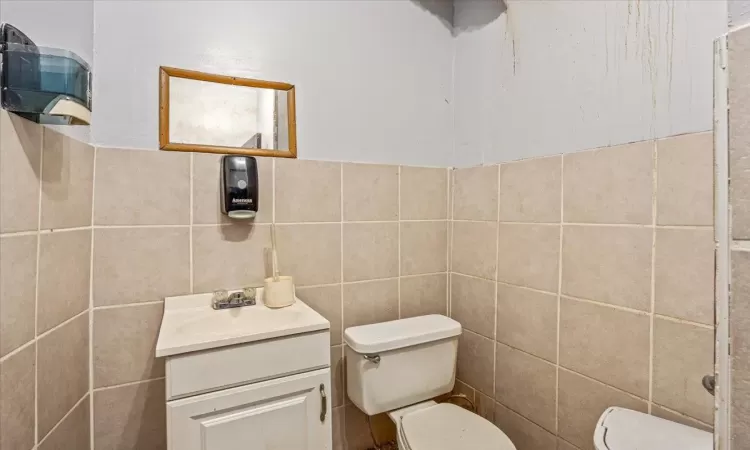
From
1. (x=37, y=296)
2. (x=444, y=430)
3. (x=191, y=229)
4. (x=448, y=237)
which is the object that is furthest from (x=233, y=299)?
(x=448, y=237)

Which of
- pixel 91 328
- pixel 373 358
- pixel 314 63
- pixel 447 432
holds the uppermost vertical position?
pixel 314 63

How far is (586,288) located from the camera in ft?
3.67

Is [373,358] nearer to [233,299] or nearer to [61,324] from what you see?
[233,299]

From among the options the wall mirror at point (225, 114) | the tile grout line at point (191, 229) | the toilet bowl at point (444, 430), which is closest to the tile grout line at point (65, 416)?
the tile grout line at point (191, 229)

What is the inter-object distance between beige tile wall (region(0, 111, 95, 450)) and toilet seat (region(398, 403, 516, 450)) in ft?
3.15

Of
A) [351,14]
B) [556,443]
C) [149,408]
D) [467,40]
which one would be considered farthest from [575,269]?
[149,408]

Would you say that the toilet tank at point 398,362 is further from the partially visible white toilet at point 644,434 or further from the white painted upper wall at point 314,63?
the white painted upper wall at point 314,63

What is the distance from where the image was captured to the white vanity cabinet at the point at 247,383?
855 millimetres

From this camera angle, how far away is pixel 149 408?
1140 mm

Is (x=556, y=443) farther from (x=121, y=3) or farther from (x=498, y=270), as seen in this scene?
(x=121, y=3)

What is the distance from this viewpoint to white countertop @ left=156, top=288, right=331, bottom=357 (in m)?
0.88

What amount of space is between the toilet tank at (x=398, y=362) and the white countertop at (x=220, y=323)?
0.90ft

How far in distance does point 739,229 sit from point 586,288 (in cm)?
93

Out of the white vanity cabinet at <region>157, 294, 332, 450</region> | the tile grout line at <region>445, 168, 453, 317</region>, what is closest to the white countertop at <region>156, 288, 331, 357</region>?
the white vanity cabinet at <region>157, 294, 332, 450</region>
